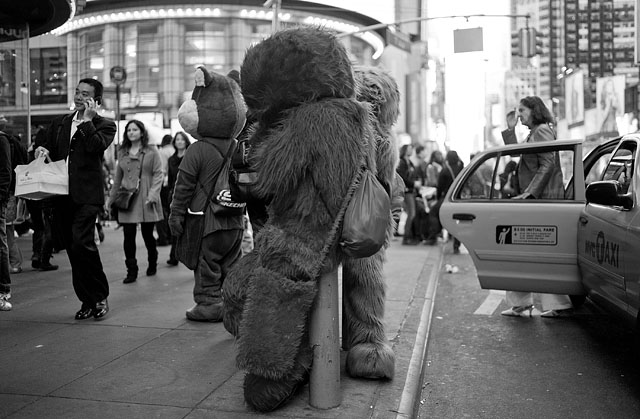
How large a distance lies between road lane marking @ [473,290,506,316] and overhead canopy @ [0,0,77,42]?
656 centimetres

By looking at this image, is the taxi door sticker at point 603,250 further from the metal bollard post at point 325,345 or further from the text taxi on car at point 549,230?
the metal bollard post at point 325,345

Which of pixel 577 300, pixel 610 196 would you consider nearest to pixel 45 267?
pixel 577 300

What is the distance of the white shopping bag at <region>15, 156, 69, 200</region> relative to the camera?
235 inches

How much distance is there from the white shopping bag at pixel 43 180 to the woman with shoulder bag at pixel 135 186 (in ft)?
7.13

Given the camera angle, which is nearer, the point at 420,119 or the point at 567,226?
the point at 567,226

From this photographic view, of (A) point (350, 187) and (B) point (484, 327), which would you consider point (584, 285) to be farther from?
(A) point (350, 187)

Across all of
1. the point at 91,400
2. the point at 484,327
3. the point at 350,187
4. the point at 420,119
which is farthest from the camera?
the point at 420,119

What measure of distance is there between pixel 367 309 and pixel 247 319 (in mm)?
1038

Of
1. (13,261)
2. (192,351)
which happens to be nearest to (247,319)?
(192,351)

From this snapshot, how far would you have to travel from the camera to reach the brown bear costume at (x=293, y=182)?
12.4 ft

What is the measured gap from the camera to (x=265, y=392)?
3.88 m

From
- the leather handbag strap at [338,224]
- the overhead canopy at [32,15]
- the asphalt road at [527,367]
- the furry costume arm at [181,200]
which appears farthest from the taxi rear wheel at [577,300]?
the overhead canopy at [32,15]

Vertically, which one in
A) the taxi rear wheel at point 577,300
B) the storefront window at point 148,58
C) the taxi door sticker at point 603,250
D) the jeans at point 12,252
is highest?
the storefront window at point 148,58

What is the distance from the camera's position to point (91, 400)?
4.14 m
